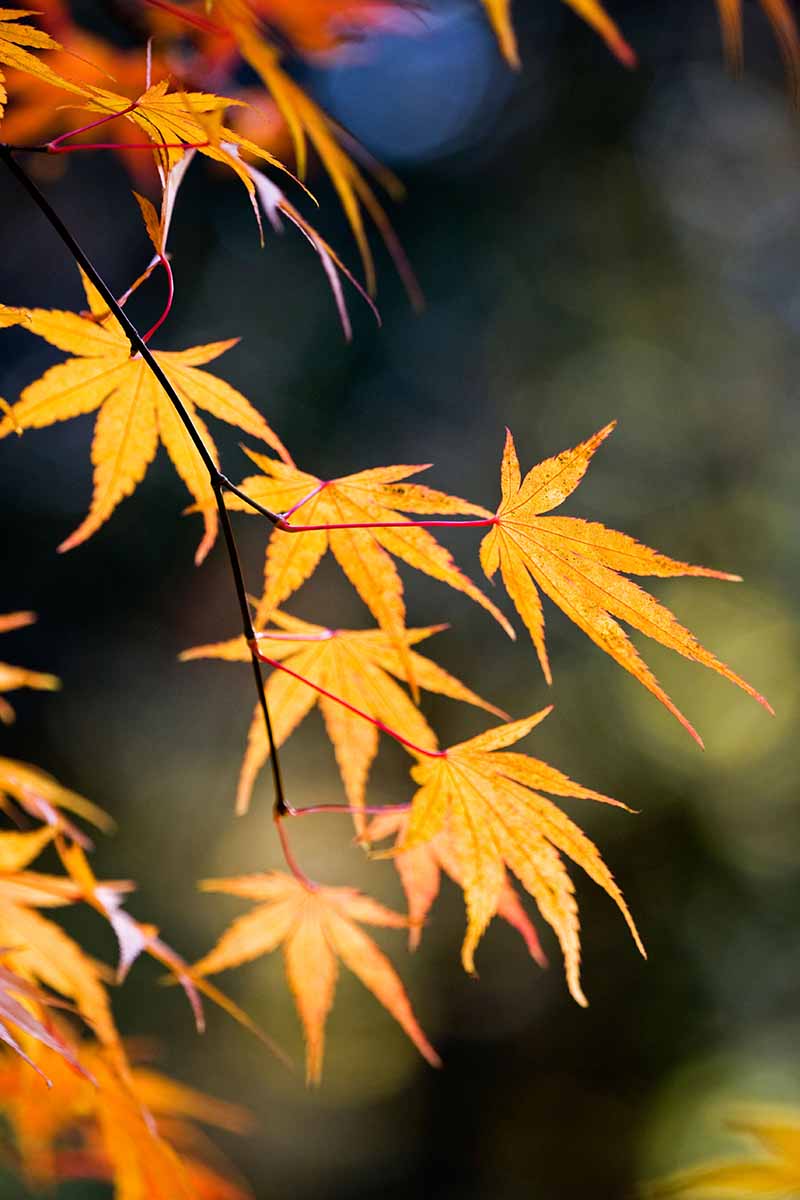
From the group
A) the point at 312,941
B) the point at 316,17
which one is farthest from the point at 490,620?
the point at 312,941

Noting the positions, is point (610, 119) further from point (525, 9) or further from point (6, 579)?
point (6, 579)

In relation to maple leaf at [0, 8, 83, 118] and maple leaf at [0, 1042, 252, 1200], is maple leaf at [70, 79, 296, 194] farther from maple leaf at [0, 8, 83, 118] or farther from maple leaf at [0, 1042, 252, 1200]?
maple leaf at [0, 1042, 252, 1200]

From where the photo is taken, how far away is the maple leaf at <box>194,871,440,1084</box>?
2.05ft

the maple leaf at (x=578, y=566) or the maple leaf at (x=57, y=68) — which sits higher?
the maple leaf at (x=57, y=68)

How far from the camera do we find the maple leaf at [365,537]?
0.39 metres

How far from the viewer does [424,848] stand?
64 centimetres

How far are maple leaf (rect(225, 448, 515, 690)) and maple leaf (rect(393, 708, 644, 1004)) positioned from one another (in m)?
0.07

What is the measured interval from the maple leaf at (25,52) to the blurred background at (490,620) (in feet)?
8.26

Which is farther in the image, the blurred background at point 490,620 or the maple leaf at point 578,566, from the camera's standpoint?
the blurred background at point 490,620

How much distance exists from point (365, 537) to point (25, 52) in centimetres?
22

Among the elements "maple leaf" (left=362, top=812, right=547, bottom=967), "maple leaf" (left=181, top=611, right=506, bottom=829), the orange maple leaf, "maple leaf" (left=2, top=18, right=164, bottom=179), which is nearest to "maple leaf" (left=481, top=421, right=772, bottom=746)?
"maple leaf" (left=181, top=611, right=506, bottom=829)

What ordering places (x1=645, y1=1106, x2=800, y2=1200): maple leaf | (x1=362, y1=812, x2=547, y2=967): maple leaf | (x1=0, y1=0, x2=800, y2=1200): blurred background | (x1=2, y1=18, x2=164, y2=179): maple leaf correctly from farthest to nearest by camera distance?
(x1=0, y1=0, x2=800, y2=1200): blurred background < (x1=2, y1=18, x2=164, y2=179): maple leaf < (x1=362, y1=812, x2=547, y2=967): maple leaf < (x1=645, y1=1106, x2=800, y2=1200): maple leaf

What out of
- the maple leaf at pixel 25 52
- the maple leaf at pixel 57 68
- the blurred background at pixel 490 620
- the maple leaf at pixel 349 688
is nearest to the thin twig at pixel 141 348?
the maple leaf at pixel 25 52

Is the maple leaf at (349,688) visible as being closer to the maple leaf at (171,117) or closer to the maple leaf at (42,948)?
the maple leaf at (42,948)
